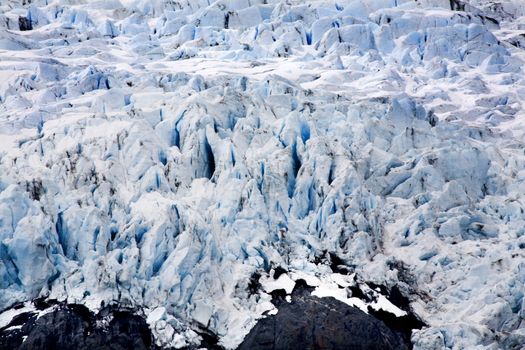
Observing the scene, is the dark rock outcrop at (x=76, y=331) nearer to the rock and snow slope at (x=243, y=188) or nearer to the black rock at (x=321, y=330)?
the rock and snow slope at (x=243, y=188)

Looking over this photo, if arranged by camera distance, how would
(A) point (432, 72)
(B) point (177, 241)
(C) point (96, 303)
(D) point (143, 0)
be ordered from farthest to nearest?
(D) point (143, 0) → (A) point (432, 72) → (B) point (177, 241) → (C) point (96, 303)

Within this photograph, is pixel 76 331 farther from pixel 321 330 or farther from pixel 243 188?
pixel 243 188

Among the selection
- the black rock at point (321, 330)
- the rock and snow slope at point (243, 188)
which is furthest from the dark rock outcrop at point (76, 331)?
the black rock at point (321, 330)

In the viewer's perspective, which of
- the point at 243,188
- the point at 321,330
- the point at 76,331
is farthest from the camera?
the point at 243,188

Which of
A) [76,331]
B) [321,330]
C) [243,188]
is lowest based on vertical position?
[321,330]

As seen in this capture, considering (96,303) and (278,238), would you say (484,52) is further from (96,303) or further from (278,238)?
(96,303)

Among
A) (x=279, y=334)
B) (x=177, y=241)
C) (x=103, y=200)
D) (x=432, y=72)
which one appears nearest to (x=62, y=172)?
(x=103, y=200)

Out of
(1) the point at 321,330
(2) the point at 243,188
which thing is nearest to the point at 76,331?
(1) the point at 321,330

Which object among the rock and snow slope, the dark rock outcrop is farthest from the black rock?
the dark rock outcrop
